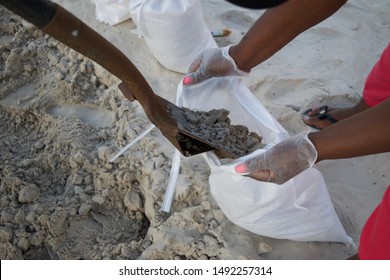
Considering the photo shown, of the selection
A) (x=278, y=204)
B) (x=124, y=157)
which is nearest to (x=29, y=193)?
(x=124, y=157)

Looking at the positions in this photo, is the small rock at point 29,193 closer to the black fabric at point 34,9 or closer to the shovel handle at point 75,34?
the shovel handle at point 75,34

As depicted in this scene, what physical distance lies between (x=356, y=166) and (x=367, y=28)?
97cm

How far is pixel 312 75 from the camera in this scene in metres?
1.90

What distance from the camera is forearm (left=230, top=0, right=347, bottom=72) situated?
1242 mm

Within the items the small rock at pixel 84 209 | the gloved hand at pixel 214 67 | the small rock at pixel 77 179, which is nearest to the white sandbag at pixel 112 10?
the gloved hand at pixel 214 67

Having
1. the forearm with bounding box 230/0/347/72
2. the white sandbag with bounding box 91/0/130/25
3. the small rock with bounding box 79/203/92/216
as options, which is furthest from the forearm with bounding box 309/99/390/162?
the white sandbag with bounding box 91/0/130/25

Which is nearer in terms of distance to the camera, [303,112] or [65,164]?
[65,164]

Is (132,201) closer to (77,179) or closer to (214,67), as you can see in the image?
(77,179)

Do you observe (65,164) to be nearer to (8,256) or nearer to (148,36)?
(8,256)

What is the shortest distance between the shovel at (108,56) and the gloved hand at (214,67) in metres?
0.30

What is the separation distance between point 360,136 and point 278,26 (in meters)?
0.48
